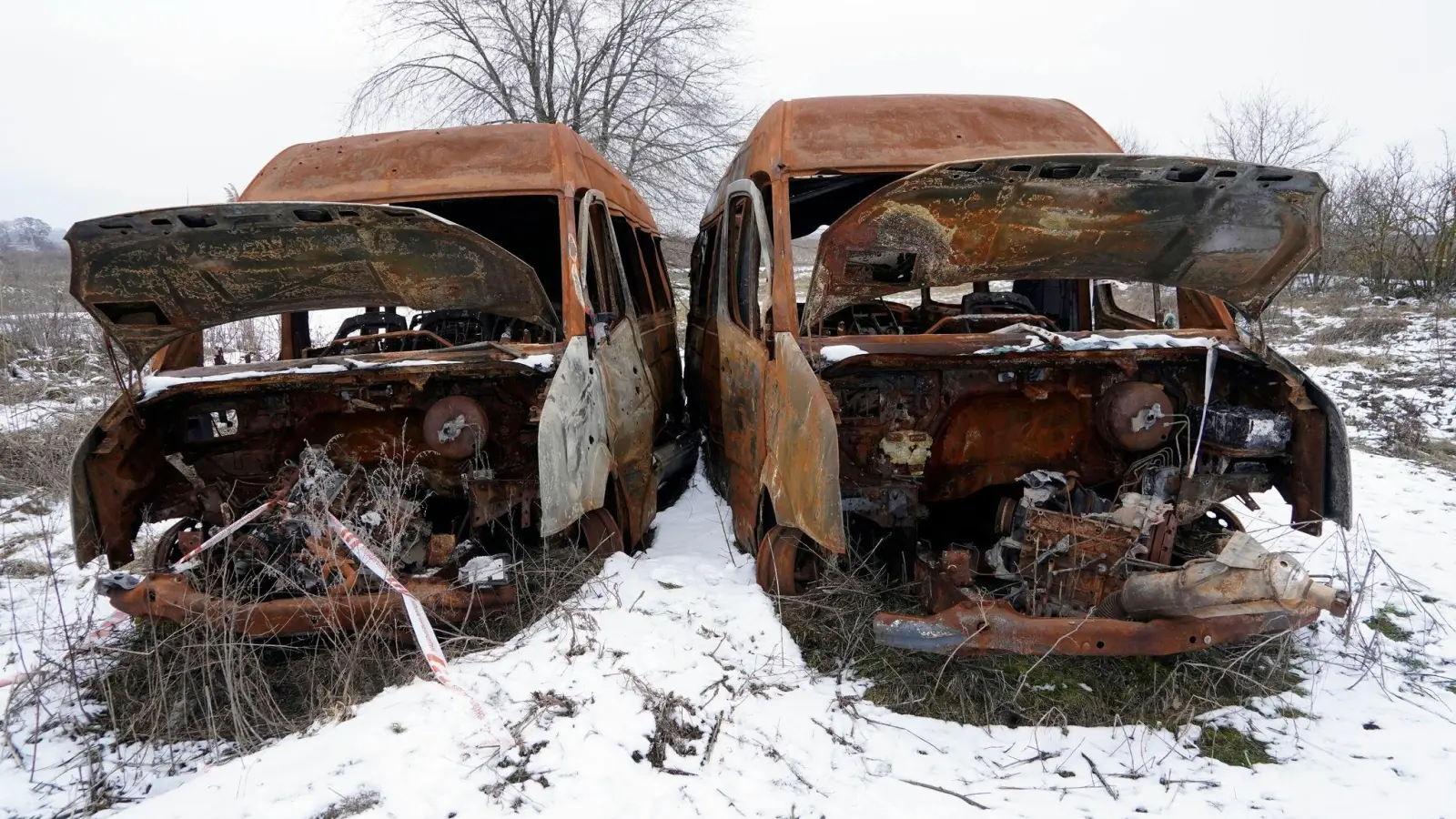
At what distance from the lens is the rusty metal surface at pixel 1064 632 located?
2.73m

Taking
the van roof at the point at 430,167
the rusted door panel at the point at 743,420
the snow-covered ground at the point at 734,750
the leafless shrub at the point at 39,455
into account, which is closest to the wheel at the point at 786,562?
the snow-covered ground at the point at 734,750

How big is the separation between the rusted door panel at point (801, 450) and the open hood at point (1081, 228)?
34 centimetres

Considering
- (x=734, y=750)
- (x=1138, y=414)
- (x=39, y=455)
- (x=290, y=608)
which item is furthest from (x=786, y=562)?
(x=39, y=455)

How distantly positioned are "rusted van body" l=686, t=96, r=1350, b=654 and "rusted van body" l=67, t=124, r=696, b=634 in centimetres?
93

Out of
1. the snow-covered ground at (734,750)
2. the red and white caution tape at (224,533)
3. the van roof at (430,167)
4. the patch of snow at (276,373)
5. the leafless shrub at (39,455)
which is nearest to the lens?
the snow-covered ground at (734,750)

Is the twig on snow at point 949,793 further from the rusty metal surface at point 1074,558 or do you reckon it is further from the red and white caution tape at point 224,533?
the red and white caution tape at point 224,533

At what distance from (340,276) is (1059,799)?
144 inches

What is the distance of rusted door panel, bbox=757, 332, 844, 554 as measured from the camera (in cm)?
286

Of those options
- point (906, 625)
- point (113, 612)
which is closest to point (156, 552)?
point (113, 612)

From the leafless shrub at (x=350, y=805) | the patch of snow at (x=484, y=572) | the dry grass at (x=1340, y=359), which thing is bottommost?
the leafless shrub at (x=350, y=805)

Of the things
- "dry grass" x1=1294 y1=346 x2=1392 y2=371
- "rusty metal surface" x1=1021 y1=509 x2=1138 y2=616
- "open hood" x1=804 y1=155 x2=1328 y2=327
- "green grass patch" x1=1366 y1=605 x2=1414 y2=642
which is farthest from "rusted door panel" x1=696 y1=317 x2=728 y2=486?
"dry grass" x1=1294 y1=346 x2=1392 y2=371

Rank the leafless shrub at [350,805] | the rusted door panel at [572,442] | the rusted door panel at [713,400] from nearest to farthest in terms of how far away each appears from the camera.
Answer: the leafless shrub at [350,805]
the rusted door panel at [572,442]
the rusted door panel at [713,400]

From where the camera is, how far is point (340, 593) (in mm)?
3252

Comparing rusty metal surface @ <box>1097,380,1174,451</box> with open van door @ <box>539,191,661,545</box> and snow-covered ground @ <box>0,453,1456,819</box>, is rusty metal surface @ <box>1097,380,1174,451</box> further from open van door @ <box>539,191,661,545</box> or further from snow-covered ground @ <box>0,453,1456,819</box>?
open van door @ <box>539,191,661,545</box>
